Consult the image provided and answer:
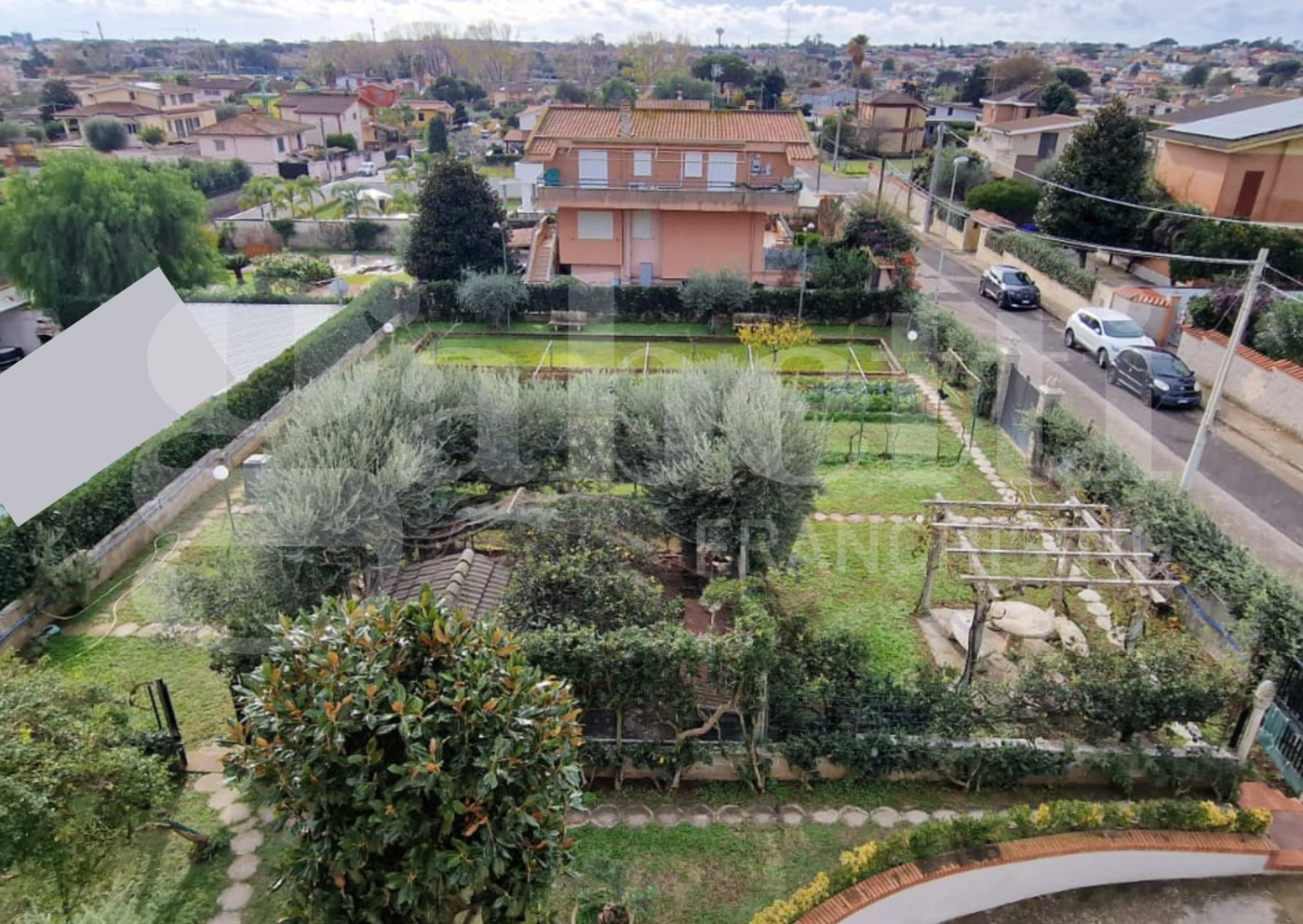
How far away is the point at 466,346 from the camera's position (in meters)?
25.5

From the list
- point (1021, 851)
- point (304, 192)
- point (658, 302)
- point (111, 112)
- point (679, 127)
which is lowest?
point (658, 302)

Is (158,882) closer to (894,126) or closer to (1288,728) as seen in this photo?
(1288,728)

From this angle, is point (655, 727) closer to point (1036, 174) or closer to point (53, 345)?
point (53, 345)

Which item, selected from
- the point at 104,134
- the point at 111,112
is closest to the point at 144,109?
the point at 111,112

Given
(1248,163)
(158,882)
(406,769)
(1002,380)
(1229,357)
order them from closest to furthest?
(406,769), (158,882), (1229,357), (1002,380), (1248,163)

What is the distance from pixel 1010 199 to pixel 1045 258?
10.8 meters

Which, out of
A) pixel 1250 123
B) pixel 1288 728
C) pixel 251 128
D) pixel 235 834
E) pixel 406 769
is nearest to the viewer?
pixel 406 769

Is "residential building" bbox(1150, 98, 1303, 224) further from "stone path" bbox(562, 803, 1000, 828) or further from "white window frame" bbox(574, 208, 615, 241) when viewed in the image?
"stone path" bbox(562, 803, 1000, 828)

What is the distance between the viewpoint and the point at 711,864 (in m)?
8.16

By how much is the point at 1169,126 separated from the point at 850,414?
2625 centimetres

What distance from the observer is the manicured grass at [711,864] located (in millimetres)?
7691

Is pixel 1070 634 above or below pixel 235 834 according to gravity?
above

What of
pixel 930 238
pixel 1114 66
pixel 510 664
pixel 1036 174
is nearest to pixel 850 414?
pixel 510 664

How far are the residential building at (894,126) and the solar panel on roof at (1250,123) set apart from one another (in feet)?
116
